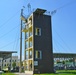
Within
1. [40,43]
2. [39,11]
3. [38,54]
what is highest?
[39,11]

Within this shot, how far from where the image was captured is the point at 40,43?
141ft

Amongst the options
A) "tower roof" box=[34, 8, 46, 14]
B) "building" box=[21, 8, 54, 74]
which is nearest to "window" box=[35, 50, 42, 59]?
"building" box=[21, 8, 54, 74]

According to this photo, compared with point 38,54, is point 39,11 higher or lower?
higher

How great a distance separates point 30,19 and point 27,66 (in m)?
10.7

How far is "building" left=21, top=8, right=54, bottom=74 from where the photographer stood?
42.2 m

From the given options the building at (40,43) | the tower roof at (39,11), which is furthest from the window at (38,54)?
the tower roof at (39,11)

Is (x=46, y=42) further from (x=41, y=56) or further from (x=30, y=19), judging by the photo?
(x=30, y=19)

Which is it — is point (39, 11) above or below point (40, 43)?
above

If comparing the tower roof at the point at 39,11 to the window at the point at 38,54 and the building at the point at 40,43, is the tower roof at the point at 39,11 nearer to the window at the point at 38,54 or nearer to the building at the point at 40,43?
the building at the point at 40,43

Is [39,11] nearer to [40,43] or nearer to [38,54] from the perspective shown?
[40,43]

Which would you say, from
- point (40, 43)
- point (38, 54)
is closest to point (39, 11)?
point (40, 43)

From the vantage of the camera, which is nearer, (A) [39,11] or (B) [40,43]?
(B) [40,43]

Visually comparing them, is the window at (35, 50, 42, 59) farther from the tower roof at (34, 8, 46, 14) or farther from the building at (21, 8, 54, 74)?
the tower roof at (34, 8, 46, 14)

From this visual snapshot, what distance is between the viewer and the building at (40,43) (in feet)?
139
